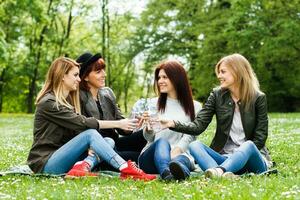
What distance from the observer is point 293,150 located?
36.3ft

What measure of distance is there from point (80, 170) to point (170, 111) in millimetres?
1722

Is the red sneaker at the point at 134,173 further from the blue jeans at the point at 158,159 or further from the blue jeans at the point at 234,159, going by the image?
the blue jeans at the point at 234,159

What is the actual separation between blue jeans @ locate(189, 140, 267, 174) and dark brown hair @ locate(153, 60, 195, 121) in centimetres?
88

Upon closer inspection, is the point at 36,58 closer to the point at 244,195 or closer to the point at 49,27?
the point at 49,27

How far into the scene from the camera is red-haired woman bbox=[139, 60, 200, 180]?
7.72m

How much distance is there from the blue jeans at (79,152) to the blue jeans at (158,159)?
0.53 m

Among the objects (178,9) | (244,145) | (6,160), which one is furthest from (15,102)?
(244,145)

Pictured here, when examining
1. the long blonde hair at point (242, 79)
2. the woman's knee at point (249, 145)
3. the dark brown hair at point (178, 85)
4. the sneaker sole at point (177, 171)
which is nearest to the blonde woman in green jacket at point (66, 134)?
the sneaker sole at point (177, 171)

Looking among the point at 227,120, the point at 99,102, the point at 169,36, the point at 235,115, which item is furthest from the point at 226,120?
the point at 169,36

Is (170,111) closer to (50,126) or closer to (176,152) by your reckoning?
(176,152)

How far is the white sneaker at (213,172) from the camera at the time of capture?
6.84 metres

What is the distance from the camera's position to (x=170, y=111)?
8.22 meters

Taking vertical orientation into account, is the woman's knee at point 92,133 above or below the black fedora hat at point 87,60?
below

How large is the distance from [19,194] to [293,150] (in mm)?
6792
